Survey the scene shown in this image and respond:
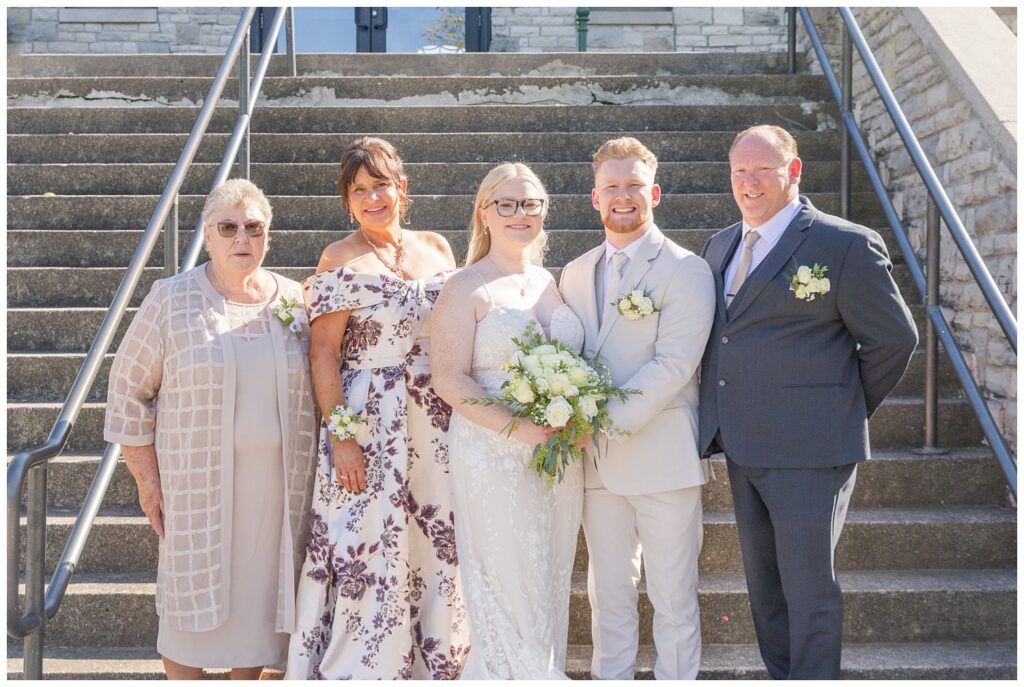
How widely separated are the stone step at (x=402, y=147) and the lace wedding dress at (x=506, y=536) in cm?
318

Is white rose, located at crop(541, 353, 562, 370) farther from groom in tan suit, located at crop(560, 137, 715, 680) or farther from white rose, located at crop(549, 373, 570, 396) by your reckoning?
groom in tan suit, located at crop(560, 137, 715, 680)

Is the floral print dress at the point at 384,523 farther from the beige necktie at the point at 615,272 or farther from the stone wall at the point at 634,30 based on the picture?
the stone wall at the point at 634,30

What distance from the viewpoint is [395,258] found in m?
3.66

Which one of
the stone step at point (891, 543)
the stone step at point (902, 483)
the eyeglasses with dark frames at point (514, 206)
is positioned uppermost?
the eyeglasses with dark frames at point (514, 206)

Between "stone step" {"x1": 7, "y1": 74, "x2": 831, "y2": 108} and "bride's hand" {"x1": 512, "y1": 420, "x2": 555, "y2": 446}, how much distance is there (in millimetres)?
4397

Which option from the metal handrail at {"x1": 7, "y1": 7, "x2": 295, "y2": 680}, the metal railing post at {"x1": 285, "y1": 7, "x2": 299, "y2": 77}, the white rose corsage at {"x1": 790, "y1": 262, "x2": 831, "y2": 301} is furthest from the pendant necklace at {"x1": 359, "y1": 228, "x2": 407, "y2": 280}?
the metal railing post at {"x1": 285, "y1": 7, "x2": 299, "y2": 77}

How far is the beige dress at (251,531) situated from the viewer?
11.2 ft

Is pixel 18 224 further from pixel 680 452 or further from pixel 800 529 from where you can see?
pixel 800 529

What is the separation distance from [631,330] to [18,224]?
13.7 feet

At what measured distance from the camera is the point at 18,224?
19.3 ft

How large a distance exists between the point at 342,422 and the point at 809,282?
1.60 meters

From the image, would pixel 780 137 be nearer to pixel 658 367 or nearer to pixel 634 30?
pixel 658 367

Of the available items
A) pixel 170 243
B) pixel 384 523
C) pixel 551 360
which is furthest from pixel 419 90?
pixel 551 360

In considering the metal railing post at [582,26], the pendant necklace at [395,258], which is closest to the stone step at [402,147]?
the pendant necklace at [395,258]
